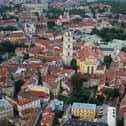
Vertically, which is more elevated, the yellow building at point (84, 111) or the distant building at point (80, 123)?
the distant building at point (80, 123)

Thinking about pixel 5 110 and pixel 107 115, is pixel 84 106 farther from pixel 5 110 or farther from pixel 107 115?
pixel 5 110

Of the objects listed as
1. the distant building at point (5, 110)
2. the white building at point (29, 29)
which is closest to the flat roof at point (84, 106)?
the distant building at point (5, 110)

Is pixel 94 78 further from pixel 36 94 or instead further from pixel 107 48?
pixel 107 48

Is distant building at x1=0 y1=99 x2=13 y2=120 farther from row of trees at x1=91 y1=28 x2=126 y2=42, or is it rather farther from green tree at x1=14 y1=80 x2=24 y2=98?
row of trees at x1=91 y1=28 x2=126 y2=42

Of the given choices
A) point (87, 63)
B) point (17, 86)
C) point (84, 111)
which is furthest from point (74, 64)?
point (84, 111)

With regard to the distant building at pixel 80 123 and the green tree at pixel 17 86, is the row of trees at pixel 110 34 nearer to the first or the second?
the green tree at pixel 17 86

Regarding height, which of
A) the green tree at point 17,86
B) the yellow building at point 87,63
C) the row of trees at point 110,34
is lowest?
the green tree at point 17,86

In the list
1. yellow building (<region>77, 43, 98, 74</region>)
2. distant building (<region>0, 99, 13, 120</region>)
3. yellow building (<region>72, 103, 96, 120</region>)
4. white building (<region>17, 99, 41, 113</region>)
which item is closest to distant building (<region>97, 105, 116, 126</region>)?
yellow building (<region>72, 103, 96, 120</region>)
